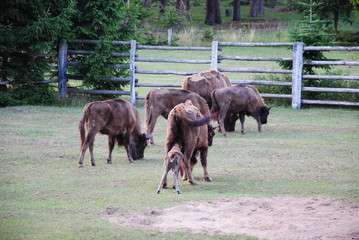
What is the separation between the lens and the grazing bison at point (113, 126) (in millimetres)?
12031

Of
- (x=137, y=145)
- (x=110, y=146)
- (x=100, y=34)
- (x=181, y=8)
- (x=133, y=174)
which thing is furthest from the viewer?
(x=181, y=8)

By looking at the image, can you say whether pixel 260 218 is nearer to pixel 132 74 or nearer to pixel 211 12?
pixel 132 74

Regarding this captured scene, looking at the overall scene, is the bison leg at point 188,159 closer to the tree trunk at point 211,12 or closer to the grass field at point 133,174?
the grass field at point 133,174

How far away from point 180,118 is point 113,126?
2751 mm

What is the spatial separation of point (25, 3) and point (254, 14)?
44917 millimetres

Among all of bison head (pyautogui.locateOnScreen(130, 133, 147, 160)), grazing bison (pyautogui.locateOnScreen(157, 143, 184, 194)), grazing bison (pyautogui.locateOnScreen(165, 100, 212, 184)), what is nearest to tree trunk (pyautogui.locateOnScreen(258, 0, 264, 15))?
bison head (pyautogui.locateOnScreen(130, 133, 147, 160))

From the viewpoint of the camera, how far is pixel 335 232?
7609 mm

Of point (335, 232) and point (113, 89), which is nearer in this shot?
point (335, 232)

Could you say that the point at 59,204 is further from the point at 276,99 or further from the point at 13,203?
the point at 276,99

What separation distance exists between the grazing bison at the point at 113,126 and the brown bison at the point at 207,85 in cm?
383

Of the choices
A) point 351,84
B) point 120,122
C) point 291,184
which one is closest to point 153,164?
point 120,122

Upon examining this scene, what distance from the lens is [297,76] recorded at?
21141mm

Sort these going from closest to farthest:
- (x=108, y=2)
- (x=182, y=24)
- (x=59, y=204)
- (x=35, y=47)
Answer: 1. (x=59, y=204)
2. (x=35, y=47)
3. (x=108, y=2)
4. (x=182, y=24)

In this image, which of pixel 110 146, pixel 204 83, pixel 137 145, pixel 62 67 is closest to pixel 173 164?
pixel 110 146
